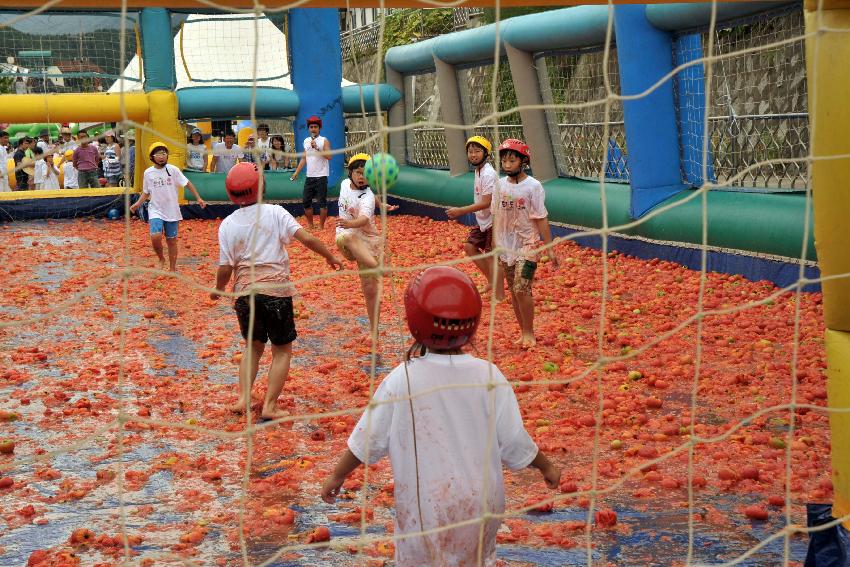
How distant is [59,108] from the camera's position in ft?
58.9

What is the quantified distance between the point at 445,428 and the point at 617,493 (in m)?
2.15

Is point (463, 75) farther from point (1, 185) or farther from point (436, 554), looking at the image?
Result: point (436, 554)

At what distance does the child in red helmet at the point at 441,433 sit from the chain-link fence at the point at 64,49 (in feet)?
55.9

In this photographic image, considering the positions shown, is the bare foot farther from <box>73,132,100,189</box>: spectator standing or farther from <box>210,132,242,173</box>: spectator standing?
<box>73,132,100,189</box>: spectator standing

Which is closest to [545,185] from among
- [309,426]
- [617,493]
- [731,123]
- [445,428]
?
[731,123]

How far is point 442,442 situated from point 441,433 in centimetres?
3

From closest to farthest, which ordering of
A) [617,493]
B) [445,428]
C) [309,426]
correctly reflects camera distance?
[445,428], [617,493], [309,426]

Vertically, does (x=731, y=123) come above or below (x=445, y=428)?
above

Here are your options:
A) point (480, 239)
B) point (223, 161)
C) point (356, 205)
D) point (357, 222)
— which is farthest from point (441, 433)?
point (223, 161)

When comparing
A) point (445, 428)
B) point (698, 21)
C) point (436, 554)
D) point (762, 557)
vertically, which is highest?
point (698, 21)

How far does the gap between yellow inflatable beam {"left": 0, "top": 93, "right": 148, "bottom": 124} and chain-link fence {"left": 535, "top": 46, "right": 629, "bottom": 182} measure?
692 cm

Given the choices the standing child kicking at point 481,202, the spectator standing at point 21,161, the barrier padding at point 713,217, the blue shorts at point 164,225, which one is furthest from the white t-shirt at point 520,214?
the spectator standing at point 21,161

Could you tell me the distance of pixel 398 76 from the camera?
20734mm

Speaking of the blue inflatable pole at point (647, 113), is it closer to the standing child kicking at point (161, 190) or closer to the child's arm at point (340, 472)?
the standing child kicking at point (161, 190)
